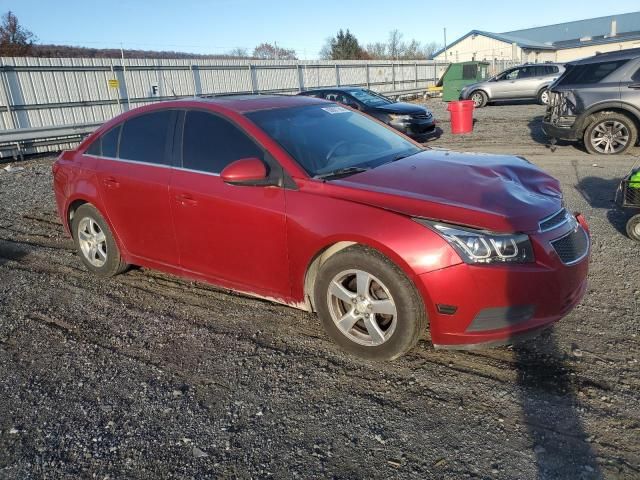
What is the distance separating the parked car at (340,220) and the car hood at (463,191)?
0.01 metres

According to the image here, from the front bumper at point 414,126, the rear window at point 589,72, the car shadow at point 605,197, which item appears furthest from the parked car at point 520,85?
the car shadow at point 605,197

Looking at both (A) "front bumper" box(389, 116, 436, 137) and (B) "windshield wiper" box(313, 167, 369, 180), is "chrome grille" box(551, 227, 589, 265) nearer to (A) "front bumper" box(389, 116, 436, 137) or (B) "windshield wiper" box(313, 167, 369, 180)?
(B) "windshield wiper" box(313, 167, 369, 180)

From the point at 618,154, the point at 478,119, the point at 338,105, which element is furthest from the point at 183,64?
the point at 338,105

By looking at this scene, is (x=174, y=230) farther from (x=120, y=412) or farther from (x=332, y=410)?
(x=332, y=410)

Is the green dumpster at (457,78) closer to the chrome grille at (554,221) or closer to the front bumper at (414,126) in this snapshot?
the front bumper at (414,126)

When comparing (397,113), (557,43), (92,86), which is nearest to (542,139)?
(397,113)

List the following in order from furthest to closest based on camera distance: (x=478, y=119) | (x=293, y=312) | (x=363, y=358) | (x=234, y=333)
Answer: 1. (x=478, y=119)
2. (x=293, y=312)
3. (x=234, y=333)
4. (x=363, y=358)

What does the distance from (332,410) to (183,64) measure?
64.5 feet

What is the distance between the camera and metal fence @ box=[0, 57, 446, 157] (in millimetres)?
14711

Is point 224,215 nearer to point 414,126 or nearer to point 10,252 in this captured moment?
point 10,252

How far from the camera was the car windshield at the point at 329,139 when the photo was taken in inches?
148

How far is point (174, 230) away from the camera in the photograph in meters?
4.21

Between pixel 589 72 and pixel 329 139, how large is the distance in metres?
8.18

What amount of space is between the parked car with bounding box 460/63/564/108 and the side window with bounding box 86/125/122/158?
1949 cm
